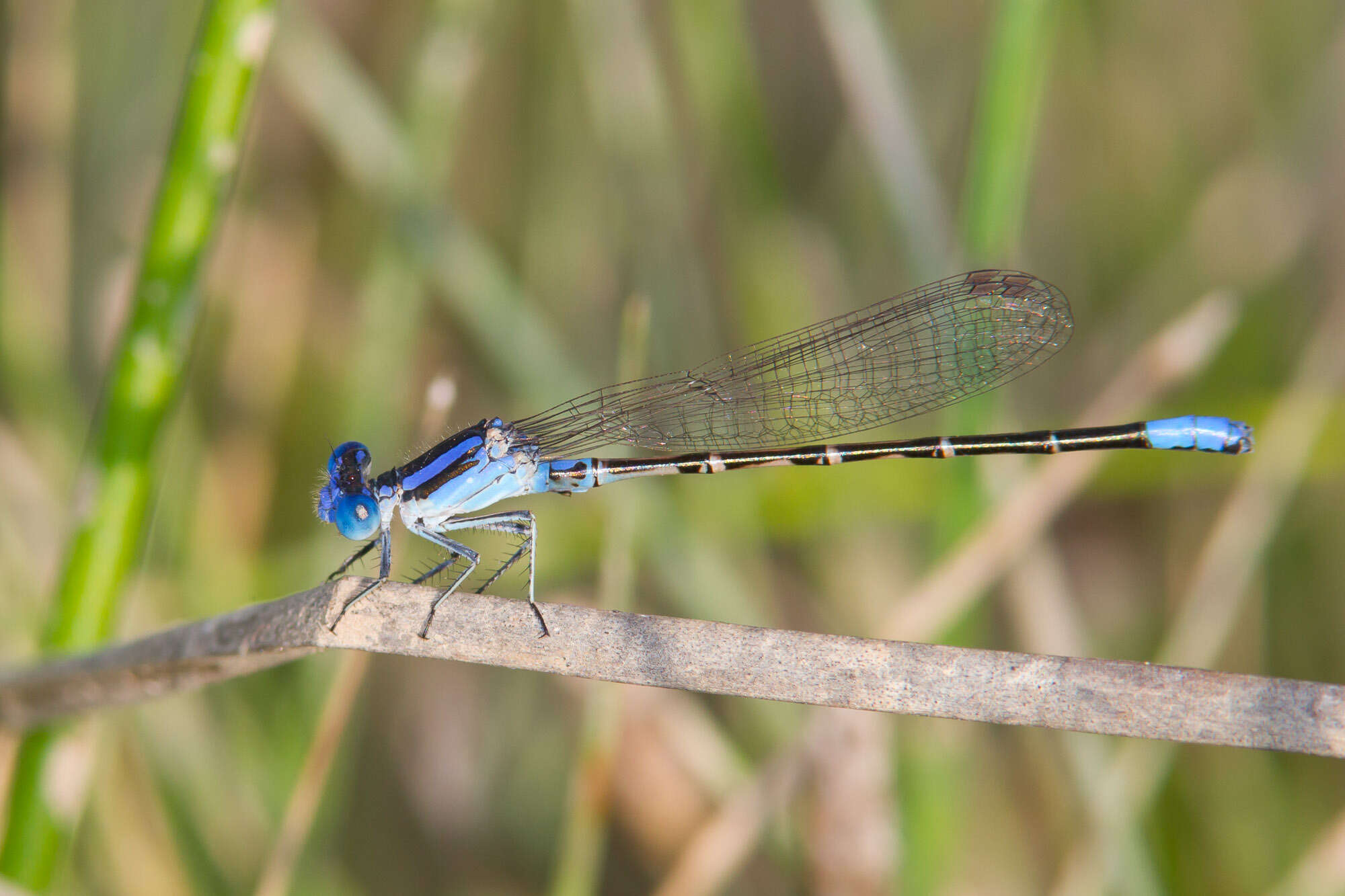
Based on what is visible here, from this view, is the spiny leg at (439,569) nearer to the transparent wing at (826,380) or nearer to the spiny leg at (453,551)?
the spiny leg at (453,551)

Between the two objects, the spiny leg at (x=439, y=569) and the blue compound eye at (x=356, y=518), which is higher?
the blue compound eye at (x=356, y=518)

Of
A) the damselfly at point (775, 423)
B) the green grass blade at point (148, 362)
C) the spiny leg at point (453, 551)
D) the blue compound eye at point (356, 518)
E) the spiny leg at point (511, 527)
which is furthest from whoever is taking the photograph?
the damselfly at point (775, 423)

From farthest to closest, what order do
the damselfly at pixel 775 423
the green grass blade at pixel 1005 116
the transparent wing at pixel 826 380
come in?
the transparent wing at pixel 826 380 → the damselfly at pixel 775 423 → the green grass blade at pixel 1005 116

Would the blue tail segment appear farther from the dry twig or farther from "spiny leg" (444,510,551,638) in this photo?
"spiny leg" (444,510,551,638)

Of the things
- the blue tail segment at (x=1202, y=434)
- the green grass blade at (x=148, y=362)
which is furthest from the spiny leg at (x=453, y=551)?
the blue tail segment at (x=1202, y=434)

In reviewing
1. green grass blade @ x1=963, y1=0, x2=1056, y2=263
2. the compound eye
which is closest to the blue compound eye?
the compound eye

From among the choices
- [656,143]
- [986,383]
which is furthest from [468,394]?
[986,383]

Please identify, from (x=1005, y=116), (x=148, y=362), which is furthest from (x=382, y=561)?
(x=1005, y=116)

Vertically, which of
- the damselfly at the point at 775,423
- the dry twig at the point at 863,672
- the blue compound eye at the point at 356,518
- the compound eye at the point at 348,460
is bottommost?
the dry twig at the point at 863,672
